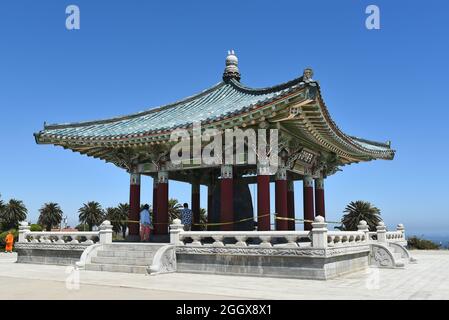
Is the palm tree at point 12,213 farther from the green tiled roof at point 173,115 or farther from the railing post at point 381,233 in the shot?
the railing post at point 381,233

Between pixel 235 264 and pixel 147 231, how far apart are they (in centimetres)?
601

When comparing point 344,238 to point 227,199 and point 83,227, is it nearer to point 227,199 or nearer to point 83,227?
point 227,199

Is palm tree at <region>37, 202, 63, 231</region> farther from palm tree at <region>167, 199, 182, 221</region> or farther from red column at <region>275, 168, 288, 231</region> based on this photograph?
red column at <region>275, 168, 288, 231</region>

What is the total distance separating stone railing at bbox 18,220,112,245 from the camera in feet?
58.2

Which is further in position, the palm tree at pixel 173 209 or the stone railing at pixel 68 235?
the palm tree at pixel 173 209

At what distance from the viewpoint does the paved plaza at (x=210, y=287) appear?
9695mm

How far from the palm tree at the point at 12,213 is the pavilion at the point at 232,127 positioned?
4943 cm

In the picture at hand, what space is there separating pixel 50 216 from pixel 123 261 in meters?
62.1

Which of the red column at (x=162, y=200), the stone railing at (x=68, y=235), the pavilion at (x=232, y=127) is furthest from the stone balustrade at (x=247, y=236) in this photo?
the stone railing at (x=68, y=235)
